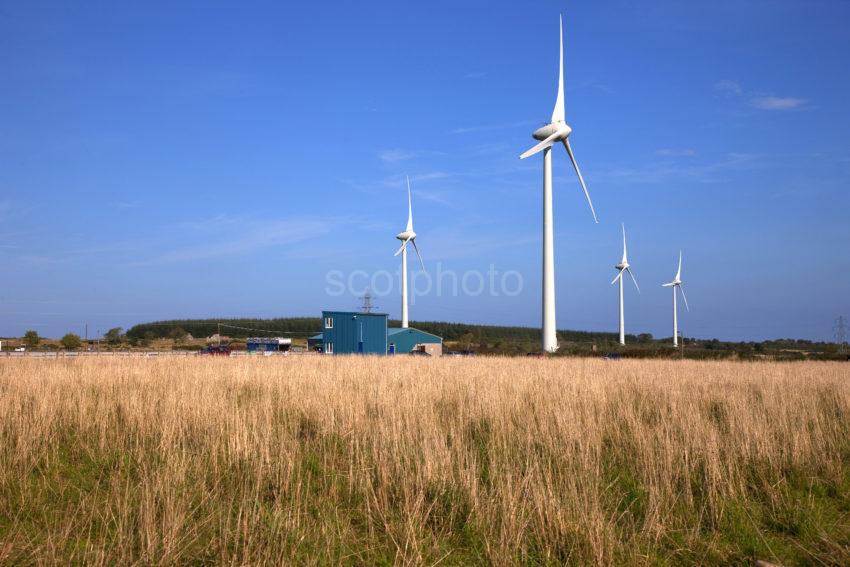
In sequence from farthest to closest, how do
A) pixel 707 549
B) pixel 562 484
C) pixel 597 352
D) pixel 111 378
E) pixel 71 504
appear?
pixel 597 352 → pixel 111 378 → pixel 562 484 → pixel 71 504 → pixel 707 549

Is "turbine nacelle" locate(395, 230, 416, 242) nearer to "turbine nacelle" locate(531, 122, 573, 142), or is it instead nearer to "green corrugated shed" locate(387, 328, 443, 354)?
"green corrugated shed" locate(387, 328, 443, 354)

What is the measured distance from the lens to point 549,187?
4100 centimetres

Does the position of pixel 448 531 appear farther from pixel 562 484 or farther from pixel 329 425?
pixel 329 425

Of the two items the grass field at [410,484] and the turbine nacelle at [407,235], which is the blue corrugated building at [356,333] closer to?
the turbine nacelle at [407,235]

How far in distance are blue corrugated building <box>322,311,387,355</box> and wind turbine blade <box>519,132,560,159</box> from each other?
22648mm

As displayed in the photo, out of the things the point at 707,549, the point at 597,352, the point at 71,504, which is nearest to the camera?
Answer: the point at 707,549

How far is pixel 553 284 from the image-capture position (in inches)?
1612

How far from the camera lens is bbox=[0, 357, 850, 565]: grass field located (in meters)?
6.01

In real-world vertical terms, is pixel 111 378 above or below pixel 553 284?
below

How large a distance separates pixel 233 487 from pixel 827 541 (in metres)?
6.31

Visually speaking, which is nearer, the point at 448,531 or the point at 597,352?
the point at 448,531

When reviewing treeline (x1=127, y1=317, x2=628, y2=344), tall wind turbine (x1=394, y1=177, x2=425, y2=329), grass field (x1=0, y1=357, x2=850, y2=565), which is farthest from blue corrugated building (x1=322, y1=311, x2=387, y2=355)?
treeline (x1=127, y1=317, x2=628, y2=344)

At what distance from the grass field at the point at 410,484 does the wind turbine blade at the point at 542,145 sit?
96.3 ft

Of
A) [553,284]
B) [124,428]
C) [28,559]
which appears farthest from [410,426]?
[553,284]
